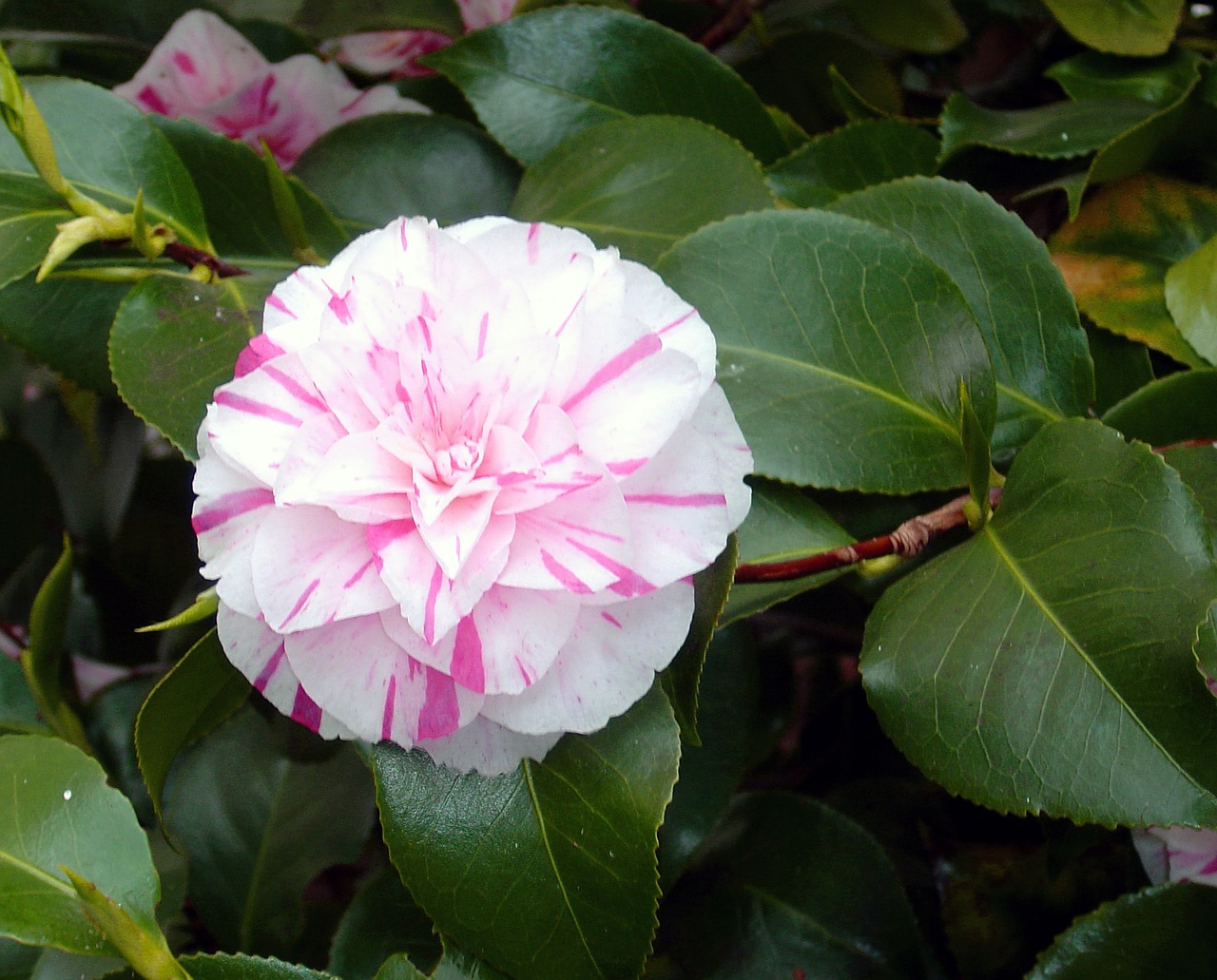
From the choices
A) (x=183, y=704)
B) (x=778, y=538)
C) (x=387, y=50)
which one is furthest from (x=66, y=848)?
(x=387, y=50)

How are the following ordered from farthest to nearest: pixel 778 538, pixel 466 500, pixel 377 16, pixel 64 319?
pixel 377 16
pixel 64 319
pixel 778 538
pixel 466 500

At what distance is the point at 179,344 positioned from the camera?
464 millimetres

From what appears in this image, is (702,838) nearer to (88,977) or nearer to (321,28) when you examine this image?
(88,977)

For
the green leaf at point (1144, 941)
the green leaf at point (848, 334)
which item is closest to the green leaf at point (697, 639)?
the green leaf at point (848, 334)

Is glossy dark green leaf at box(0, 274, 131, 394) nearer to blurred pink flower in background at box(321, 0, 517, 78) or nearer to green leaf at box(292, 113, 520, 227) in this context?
green leaf at box(292, 113, 520, 227)

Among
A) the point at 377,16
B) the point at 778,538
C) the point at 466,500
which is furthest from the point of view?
the point at 377,16

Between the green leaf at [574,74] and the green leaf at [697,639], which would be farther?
the green leaf at [574,74]

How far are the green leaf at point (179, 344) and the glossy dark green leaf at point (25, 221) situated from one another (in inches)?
1.8

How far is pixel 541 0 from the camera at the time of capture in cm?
65

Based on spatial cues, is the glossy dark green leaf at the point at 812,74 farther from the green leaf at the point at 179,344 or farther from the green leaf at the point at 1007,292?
the green leaf at the point at 179,344

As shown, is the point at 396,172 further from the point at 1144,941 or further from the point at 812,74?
the point at 1144,941

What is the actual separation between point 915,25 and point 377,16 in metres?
0.38

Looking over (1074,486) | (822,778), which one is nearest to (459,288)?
(1074,486)

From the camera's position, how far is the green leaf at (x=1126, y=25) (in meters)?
0.63
